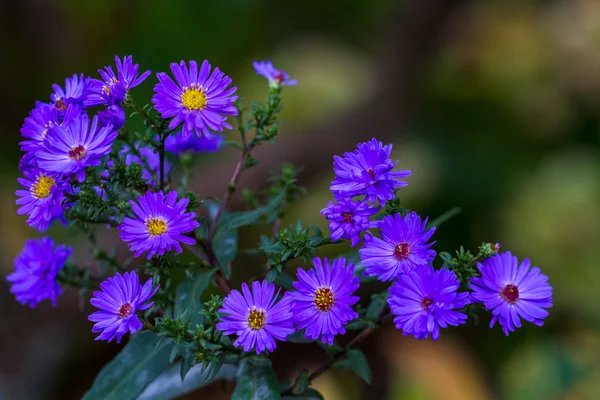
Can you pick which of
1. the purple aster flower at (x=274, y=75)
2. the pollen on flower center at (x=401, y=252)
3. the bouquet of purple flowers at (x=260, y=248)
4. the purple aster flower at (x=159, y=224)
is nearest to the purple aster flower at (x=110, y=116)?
the bouquet of purple flowers at (x=260, y=248)

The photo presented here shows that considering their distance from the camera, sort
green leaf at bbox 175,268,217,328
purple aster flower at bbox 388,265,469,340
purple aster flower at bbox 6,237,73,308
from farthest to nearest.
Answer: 1. purple aster flower at bbox 6,237,73,308
2. green leaf at bbox 175,268,217,328
3. purple aster flower at bbox 388,265,469,340

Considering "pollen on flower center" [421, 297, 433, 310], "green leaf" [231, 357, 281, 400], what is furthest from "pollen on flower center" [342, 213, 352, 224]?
"green leaf" [231, 357, 281, 400]

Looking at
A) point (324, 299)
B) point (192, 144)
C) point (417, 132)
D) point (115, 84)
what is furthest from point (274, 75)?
point (417, 132)

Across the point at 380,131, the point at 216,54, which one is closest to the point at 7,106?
the point at 216,54

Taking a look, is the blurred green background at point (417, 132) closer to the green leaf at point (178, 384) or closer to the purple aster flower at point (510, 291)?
the green leaf at point (178, 384)

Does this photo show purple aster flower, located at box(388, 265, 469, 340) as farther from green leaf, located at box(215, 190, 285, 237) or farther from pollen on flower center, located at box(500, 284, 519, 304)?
green leaf, located at box(215, 190, 285, 237)

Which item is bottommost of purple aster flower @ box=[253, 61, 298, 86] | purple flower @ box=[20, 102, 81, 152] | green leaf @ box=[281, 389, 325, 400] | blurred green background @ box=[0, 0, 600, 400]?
green leaf @ box=[281, 389, 325, 400]

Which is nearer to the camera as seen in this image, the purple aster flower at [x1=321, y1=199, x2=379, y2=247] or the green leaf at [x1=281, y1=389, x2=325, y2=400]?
the purple aster flower at [x1=321, y1=199, x2=379, y2=247]

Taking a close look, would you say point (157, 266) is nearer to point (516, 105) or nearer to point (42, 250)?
point (42, 250)
